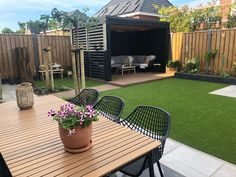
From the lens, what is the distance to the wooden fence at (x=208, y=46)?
7527 millimetres

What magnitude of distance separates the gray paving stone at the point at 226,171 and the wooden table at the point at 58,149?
1.13 meters

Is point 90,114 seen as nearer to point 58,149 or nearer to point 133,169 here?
point 58,149

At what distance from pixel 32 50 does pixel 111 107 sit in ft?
24.2

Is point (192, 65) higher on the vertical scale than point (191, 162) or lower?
higher

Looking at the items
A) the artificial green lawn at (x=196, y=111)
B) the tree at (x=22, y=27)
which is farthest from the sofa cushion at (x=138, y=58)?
the tree at (x=22, y=27)

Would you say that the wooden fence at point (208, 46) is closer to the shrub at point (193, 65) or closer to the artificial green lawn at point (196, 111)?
the shrub at point (193, 65)

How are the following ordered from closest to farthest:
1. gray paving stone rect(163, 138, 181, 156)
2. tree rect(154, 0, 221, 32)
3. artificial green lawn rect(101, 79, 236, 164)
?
gray paving stone rect(163, 138, 181, 156), artificial green lawn rect(101, 79, 236, 164), tree rect(154, 0, 221, 32)

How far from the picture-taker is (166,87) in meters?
6.75

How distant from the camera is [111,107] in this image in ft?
8.68

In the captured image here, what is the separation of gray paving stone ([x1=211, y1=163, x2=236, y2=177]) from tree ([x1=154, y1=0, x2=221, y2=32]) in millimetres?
11084

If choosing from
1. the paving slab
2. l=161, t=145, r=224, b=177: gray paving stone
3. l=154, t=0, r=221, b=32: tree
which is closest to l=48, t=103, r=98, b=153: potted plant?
l=161, t=145, r=224, b=177: gray paving stone

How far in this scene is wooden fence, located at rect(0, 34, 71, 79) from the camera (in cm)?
823

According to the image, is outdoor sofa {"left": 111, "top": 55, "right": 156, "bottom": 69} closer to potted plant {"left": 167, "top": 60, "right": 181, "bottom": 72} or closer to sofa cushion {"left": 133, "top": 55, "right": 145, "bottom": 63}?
sofa cushion {"left": 133, "top": 55, "right": 145, "bottom": 63}

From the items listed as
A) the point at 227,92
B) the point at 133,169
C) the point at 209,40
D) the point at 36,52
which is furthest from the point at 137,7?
the point at 133,169
